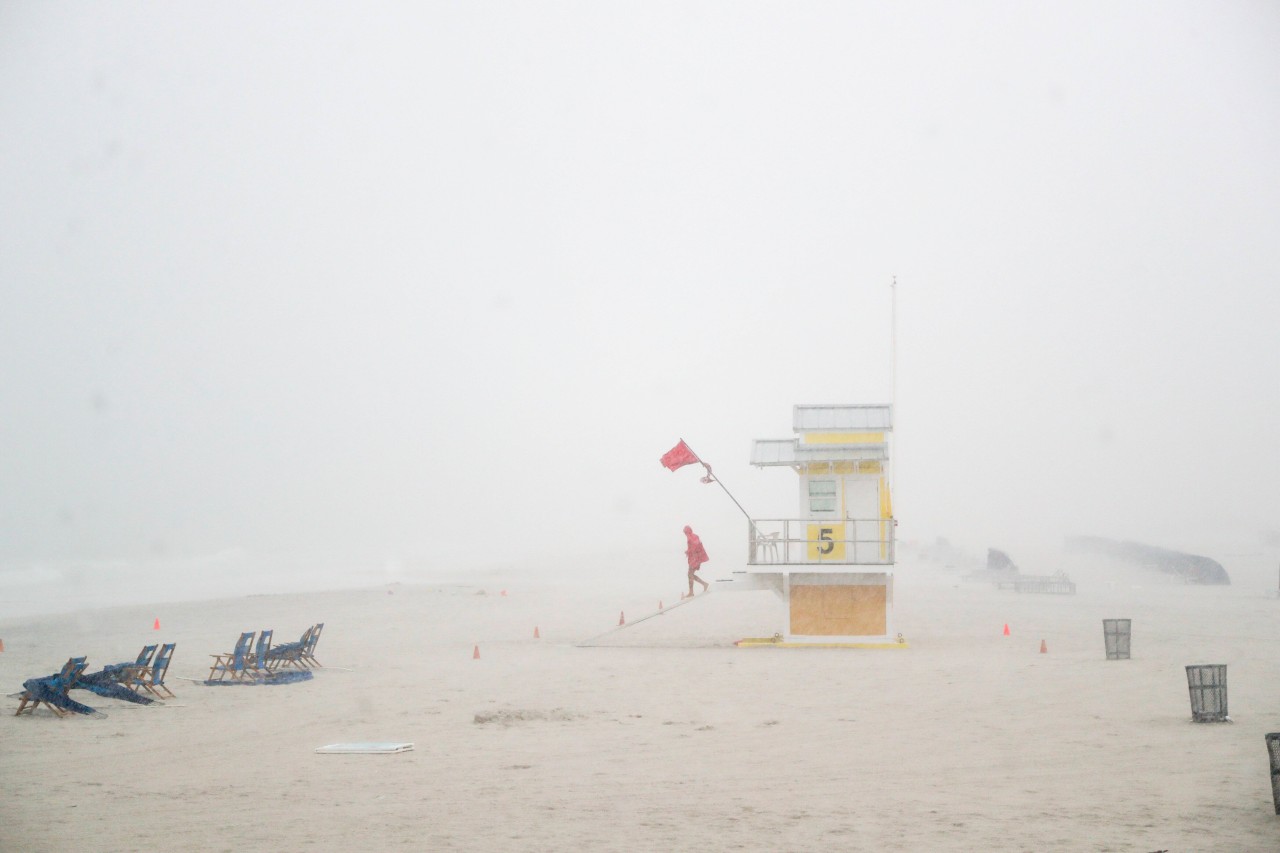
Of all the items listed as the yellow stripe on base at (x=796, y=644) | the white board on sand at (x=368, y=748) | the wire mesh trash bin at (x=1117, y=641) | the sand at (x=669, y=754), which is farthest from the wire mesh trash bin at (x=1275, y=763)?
the yellow stripe on base at (x=796, y=644)

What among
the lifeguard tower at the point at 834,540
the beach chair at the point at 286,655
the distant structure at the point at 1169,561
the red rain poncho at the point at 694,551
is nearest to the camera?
the beach chair at the point at 286,655

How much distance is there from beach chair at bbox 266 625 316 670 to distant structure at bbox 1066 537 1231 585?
172 feet

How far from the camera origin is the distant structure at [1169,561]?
59291 mm

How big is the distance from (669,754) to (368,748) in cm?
367

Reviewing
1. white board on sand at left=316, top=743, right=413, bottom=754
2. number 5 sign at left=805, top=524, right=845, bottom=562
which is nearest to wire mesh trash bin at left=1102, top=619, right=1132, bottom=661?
number 5 sign at left=805, top=524, right=845, bottom=562

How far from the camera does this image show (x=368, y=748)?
1309 cm

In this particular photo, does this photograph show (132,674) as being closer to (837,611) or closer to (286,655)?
(286,655)

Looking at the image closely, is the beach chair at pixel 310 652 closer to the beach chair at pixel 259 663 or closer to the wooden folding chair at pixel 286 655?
the wooden folding chair at pixel 286 655

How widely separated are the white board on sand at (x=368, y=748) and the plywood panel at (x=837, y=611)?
43.9 feet

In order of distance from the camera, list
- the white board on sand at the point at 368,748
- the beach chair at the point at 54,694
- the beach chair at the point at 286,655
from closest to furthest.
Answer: the white board on sand at the point at 368,748
the beach chair at the point at 54,694
the beach chair at the point at 286,655

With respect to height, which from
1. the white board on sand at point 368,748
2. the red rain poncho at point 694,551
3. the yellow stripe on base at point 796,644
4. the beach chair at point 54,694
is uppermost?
the red rain poncho at point 694,551

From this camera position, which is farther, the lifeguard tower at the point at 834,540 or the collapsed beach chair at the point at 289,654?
the lifeguard tower at the point at 834,540

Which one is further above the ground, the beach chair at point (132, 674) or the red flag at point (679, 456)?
the red flag at point (679, 456)

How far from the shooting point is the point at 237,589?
2432 inches
